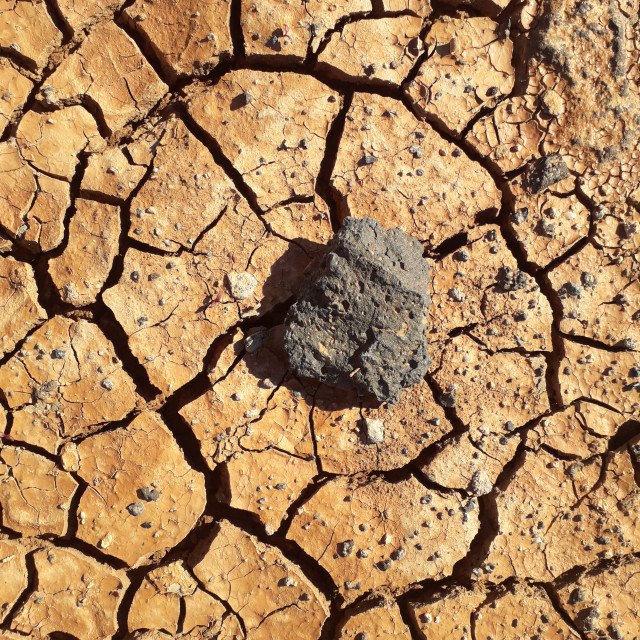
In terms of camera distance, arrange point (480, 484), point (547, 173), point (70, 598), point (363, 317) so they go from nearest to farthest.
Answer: point (363, 317) → point (70, 598) → point (480, 484) → point (547, 173)

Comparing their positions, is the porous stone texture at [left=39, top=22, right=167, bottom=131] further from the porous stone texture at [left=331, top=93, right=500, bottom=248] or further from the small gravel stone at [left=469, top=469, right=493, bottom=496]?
the small gravel stone at [left=469, top=469, right=493, bottom=496]

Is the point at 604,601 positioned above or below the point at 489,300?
below

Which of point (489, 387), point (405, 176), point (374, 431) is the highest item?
point (405, 176)

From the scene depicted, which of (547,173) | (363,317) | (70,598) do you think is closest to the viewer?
(363,317)

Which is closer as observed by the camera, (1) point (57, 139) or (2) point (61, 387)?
(2) point (61, 387)

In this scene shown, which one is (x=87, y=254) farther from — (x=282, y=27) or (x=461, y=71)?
(x=461, y=71)

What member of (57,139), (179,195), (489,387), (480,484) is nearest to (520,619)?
(480,484)
